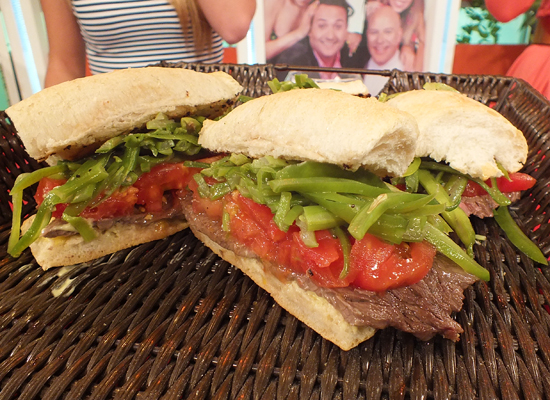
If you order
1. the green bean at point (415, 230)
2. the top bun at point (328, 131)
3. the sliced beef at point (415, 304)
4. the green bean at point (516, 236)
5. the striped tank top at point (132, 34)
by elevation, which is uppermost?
the striped tank top at point (132, 34)

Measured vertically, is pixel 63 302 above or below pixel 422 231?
below

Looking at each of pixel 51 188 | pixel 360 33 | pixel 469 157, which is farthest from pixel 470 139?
pixel 360 33

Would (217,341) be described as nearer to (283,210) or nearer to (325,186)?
(283,210)

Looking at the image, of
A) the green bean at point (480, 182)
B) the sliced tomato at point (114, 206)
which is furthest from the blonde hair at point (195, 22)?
the green bean at point (480, 182)

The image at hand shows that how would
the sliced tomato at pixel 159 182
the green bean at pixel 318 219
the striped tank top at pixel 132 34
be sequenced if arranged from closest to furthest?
the green bean at pixel 318 219 → the sliced tomato at pixel 159 182 → the striped tank top at pixel 132 34

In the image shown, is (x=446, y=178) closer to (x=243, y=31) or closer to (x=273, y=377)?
(x=273, y=377)

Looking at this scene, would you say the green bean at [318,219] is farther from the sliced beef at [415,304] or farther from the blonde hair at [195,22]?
the blonde hair at [195,22]

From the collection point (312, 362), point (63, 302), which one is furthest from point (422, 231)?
point (63, 302)
